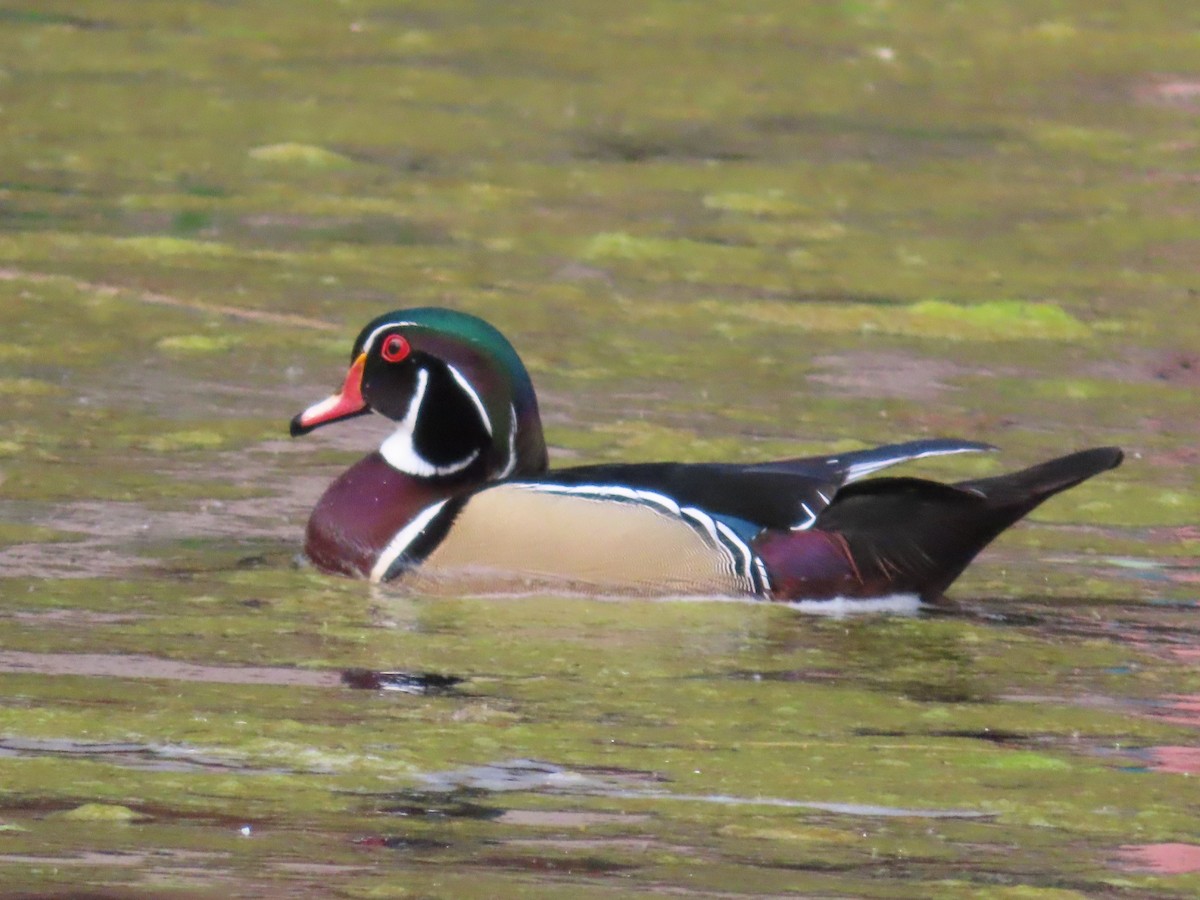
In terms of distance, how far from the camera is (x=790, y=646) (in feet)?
21.2

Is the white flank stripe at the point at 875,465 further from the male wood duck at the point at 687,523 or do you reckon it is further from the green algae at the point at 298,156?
the green algae at the point at 298,156

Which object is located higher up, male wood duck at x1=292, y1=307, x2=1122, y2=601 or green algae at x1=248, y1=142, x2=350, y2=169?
green algae at x1=248, y1=142, x2=350, y2=169

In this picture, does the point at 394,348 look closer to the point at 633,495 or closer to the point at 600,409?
the point at 633,495

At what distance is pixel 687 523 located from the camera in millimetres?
6762

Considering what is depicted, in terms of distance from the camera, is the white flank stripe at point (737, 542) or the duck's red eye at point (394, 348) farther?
the duck's red eye at point (394, 348)

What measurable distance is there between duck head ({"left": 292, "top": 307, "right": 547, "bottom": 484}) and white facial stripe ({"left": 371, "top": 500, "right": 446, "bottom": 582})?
171mm

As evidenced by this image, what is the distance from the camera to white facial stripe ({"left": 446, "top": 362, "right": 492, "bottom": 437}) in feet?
23.2

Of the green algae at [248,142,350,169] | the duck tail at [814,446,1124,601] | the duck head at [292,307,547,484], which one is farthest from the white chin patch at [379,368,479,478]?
the green algae at [248,142,350,169]

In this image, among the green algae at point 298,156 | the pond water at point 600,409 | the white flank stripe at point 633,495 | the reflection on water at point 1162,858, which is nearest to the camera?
the reflection on water at point 1162,858

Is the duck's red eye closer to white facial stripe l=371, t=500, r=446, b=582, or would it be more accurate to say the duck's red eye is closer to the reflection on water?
white facial stripe l=371, t=500, r=446, b=582

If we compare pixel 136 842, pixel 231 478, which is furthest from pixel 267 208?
pixel 136 842

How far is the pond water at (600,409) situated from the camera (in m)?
4.93

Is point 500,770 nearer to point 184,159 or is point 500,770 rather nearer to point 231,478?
point 231,478

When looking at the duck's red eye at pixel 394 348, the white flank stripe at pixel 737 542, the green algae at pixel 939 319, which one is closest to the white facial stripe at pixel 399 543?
the duck's red eye at pixel 394 348
